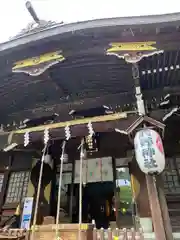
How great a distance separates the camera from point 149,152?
4.72 m

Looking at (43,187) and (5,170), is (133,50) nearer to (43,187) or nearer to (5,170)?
(43,187)

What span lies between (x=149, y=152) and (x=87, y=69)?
9.92ft

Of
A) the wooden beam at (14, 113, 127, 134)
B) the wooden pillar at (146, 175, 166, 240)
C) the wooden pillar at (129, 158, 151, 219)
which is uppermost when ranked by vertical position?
the wooden beam at (14, 113, 127, 134)

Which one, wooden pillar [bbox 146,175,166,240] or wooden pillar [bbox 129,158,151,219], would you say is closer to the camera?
wooden pillar [bbox 146,175,166,240]

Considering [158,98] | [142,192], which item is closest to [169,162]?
[142,192]

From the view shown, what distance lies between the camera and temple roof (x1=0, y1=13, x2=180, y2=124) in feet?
17.4

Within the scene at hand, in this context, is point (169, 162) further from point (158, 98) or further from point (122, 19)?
point (122, 19)

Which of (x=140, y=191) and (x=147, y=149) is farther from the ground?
(x=147, y=149)

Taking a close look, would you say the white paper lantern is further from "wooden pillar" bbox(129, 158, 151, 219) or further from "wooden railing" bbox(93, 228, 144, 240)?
"wooden pillar" bbox(129, 158, 151, 219)

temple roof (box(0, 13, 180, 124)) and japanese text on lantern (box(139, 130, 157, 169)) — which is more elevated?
temple roof (box(0, 13, 180, 124))

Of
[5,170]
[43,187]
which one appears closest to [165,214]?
[43,187]

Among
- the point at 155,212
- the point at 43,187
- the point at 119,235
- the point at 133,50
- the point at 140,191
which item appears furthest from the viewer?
the point at 43,187

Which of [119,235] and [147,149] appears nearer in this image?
[119,235]

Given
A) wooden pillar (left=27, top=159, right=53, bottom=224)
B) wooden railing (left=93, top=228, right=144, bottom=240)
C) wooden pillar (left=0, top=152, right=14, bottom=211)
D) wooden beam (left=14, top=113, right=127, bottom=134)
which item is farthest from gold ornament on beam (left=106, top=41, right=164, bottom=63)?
wooden pillar (left=0, top=152, right=14, bottom=211)
